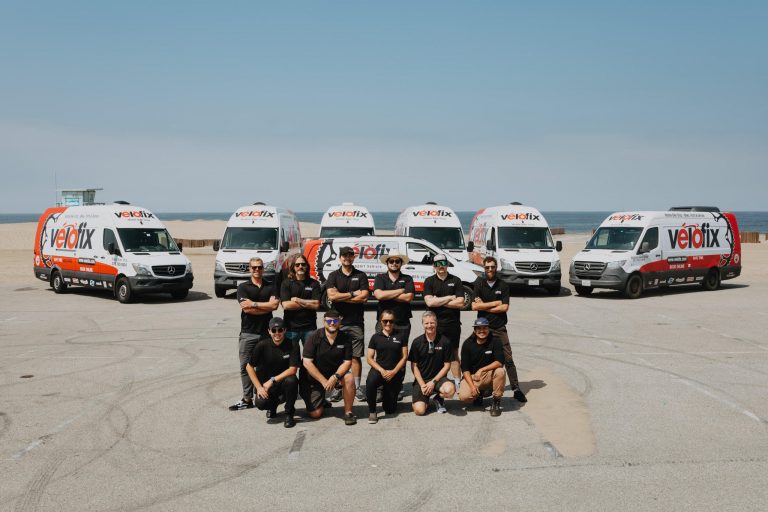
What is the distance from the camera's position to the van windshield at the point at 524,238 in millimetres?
21312

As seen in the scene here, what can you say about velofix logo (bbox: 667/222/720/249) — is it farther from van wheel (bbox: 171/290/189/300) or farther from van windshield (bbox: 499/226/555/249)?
van wheel (bbox: 171/290/189/300)

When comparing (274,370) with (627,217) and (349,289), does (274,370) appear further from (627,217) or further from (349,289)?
(627,217)

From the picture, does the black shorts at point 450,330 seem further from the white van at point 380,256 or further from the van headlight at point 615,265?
the van headlight at point 615,265

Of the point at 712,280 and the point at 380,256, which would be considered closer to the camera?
the point at 380,256

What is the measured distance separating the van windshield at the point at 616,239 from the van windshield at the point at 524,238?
1398mm

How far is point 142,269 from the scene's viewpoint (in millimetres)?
18953

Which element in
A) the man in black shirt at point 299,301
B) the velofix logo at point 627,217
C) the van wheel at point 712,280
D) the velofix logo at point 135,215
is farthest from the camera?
the van wheel at point 712,280

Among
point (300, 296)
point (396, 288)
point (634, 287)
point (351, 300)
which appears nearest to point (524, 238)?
point (634, 287)

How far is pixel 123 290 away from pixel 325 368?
12751mm

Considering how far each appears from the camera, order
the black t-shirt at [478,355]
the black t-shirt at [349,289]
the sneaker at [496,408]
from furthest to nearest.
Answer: the black t-shirt at [349,289] → the black t-shirt at [478,355] → the sneaker at [496,408]

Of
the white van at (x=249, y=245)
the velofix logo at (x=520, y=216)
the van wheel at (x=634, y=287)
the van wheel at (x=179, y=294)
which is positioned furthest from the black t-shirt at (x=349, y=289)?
the velofix logo at (x=520, y=216)

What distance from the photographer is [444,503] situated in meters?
5.70

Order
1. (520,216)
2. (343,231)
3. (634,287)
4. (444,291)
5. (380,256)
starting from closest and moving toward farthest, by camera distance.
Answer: (444,291)
(380,256)
(634,287)
(520,216)
(343,231)

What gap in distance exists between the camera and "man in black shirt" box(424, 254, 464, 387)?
9271 mm
